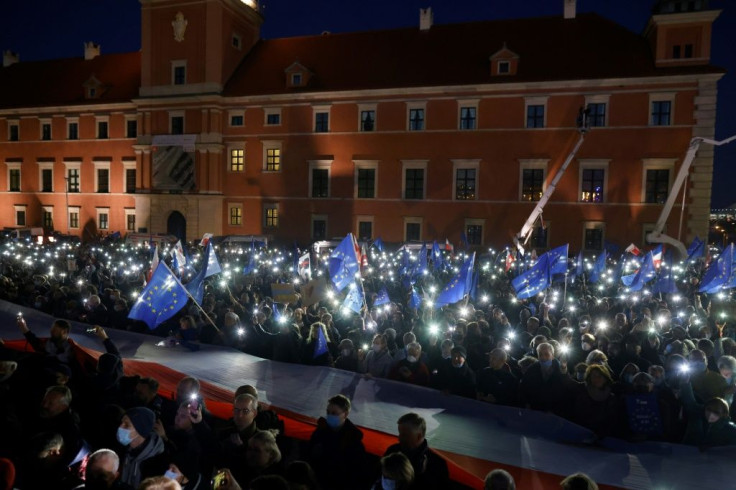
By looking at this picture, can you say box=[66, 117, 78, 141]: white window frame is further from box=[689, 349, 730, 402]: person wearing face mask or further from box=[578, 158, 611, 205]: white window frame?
box=[689, 349, 730, 402]: person wearing face mask

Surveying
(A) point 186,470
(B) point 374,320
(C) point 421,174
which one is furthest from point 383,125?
(A) point 186,470

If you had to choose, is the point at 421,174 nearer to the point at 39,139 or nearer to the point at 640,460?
the point at 640,460

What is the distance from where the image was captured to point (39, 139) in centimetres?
3984

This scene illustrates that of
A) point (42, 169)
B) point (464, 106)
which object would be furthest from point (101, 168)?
point (464, 106)

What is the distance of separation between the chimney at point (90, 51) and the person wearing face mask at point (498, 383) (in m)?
46.9

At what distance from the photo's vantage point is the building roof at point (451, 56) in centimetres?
2852

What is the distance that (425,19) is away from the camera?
33844 mm

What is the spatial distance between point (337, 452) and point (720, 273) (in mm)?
11409

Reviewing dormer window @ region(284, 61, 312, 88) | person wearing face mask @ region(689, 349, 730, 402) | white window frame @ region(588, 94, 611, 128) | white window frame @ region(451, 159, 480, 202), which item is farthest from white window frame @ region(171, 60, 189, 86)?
person wearing face mask @ region(689, 349, 730, 402)

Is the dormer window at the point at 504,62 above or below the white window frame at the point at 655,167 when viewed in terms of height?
above

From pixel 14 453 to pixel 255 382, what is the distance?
262cm

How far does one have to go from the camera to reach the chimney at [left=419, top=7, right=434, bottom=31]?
33.7 m

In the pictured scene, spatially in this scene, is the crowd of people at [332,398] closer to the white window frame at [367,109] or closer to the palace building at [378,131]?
the palace building at [378,131]

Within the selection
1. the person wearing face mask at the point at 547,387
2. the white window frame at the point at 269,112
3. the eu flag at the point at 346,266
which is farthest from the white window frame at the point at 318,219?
the person wearing face mask at the point at 547,387
